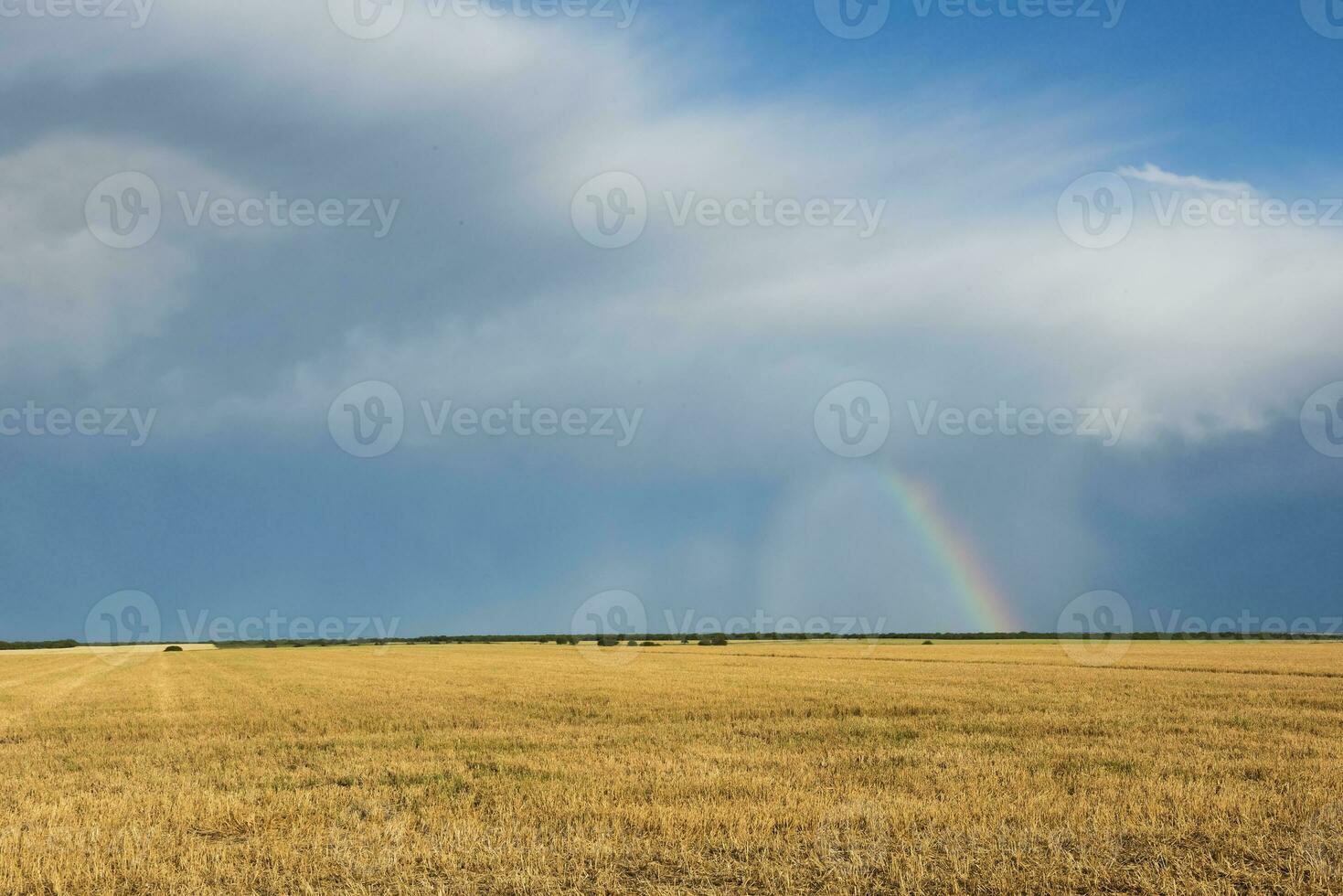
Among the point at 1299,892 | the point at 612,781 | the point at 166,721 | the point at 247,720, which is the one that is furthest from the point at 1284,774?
the point at 166,721

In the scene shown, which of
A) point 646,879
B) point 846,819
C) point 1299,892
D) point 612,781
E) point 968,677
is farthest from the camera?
point 968,677

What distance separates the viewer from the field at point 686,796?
955 cm

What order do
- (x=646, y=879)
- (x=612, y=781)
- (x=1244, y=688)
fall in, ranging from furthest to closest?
(x=1244, y=688), (x=612, y=781), (x=646, y=879)

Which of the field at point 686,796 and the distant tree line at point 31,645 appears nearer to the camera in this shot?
the field at point 686,796

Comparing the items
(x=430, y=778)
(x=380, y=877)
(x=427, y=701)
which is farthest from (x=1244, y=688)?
(x=380, y=877)

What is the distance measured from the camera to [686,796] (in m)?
13.1

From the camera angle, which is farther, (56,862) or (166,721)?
(166,721)

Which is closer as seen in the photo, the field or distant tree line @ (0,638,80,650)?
the field

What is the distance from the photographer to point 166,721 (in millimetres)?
23797

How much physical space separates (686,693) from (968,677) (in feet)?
40.4

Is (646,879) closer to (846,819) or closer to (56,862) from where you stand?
(846,819)

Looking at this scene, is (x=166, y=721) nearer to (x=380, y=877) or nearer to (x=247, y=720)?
(x=247, y=720)

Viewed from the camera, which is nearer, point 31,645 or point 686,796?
point 686,796

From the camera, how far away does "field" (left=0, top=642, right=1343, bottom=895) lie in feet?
Result: 31.3
